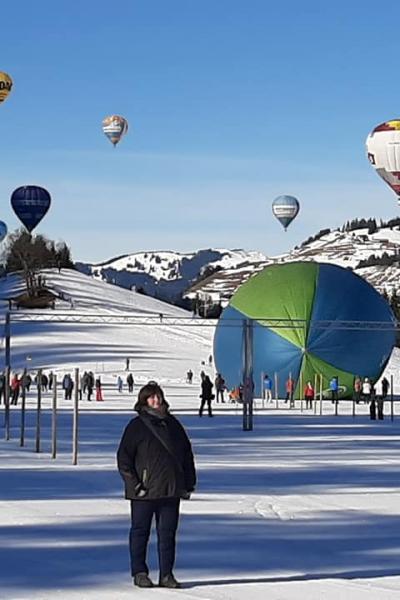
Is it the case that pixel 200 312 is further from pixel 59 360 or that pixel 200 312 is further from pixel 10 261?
pixel 59 360

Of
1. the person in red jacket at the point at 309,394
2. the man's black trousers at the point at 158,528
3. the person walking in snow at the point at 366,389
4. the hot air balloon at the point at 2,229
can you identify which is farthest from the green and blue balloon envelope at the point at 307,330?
the hot air balloon at the point at 2,229

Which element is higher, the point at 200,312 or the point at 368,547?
the point at 200,312

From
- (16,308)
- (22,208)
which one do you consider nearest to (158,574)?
(22,208)

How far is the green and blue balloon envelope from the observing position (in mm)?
41031

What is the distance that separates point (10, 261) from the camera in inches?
4619

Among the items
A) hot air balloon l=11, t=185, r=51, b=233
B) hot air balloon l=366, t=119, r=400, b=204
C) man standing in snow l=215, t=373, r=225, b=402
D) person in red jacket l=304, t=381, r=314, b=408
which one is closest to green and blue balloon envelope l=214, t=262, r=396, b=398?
man standing in snow l=215, t=373, r=225, b=402

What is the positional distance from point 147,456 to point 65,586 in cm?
99

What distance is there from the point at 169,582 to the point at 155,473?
0.72 meters

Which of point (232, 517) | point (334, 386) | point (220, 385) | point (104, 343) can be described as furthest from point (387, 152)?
point (104, 343)

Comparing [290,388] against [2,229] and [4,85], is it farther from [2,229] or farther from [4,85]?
[2,229]

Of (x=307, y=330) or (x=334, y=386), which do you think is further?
(x=334, y=386)

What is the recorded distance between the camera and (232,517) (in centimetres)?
1269

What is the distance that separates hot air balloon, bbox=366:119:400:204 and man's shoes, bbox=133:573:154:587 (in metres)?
33.3

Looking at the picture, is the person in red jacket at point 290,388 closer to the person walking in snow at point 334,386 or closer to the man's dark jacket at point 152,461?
the person walking in snow at point 334,386
